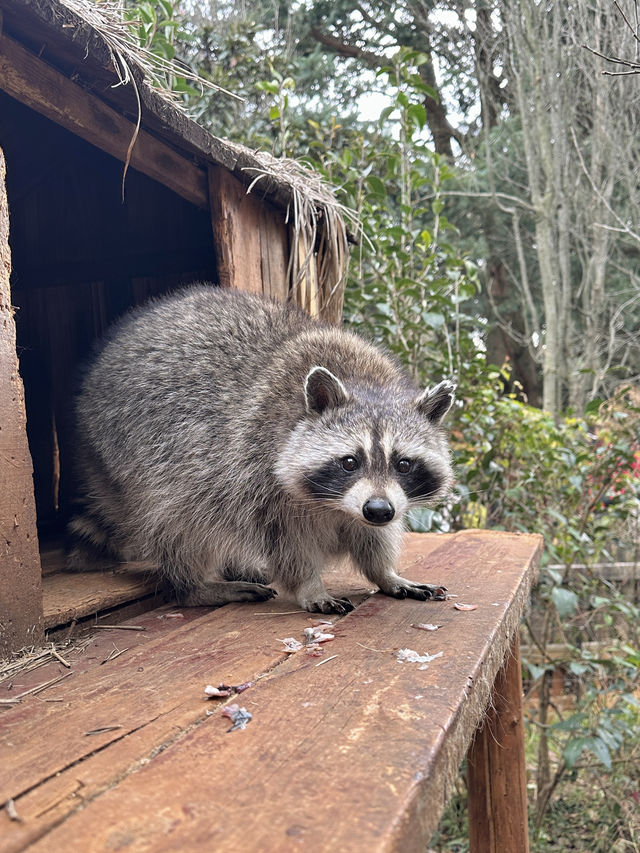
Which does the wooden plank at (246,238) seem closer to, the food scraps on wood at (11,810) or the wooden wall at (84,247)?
the wooden wall at (84,247)

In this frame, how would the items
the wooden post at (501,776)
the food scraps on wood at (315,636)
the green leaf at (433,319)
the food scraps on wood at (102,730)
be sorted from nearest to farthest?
the food scraps on wood at (102,730) < the food scraps on wood at (315,636) < the wooden post at (501,776) < the green leaf at (433,319)

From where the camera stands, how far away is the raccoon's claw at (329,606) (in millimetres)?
2176

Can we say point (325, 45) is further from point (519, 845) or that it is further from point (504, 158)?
point (519, 845)

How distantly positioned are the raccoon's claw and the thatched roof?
1.48 m

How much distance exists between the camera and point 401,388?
2.48 meters

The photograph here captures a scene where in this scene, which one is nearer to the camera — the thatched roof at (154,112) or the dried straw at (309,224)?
the thatched roof at (154,112)

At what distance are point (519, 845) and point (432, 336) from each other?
260cm

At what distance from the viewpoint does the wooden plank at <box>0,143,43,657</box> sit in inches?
67.8

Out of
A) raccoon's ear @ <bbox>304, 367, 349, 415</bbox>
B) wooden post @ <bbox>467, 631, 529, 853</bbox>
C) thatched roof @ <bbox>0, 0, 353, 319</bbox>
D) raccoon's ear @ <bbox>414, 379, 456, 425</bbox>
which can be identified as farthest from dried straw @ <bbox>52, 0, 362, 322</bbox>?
wooden post @ <bbox>467, 631, 529, 853</bbox>

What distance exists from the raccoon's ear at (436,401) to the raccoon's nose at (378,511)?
45 cm

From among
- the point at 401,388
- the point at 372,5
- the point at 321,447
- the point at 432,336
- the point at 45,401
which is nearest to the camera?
the point at 321,447

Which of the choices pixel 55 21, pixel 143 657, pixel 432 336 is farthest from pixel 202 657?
pixel 432 336

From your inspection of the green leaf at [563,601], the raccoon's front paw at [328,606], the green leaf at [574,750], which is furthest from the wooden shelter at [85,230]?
the green leaf at [574,750]

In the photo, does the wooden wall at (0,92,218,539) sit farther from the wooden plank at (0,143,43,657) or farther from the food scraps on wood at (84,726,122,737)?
the food scraps on wood at (84,726,122,737)
